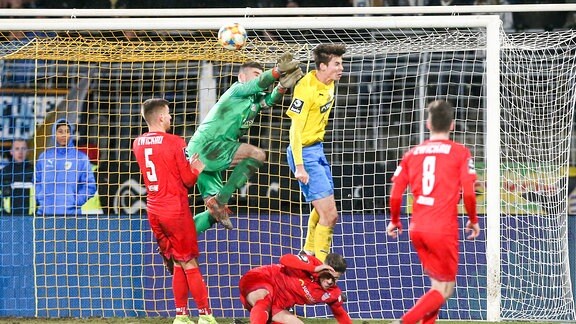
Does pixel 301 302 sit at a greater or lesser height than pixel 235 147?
lesser

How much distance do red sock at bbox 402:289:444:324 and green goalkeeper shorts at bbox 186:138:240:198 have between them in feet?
8.36

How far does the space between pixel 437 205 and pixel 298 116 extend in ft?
5.82

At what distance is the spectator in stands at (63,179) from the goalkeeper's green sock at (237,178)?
151 cm

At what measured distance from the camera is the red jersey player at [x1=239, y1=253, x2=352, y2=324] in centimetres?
724

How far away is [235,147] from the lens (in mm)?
8602

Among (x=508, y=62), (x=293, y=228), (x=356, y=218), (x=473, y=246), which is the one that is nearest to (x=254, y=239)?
(x=293, y=228)

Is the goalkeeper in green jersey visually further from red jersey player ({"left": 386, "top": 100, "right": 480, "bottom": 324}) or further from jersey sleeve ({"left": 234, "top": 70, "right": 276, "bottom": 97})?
red jersey player ({"left": 386, "top": 100, "right": 480, "bottom": 324})

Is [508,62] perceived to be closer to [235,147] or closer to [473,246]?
[473,246]

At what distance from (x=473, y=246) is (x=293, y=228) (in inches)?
62.7

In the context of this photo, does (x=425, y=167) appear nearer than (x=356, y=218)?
A: Yes

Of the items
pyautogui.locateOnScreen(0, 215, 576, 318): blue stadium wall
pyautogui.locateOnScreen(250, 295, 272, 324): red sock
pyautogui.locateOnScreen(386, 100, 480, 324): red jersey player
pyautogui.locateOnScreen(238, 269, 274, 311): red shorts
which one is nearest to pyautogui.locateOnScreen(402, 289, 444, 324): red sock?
pyautogui.locateOnScreen(386, 100, 480, 324): red jersey player

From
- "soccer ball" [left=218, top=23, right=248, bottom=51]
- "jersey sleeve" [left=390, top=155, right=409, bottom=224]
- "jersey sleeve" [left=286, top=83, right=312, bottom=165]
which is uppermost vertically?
"soccer ball" [left=218, top=23, right=248, bottom=51]

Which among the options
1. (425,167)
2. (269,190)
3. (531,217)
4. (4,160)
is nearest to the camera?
(425,167)

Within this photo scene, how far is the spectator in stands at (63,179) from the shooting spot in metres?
9.44
